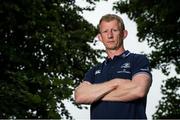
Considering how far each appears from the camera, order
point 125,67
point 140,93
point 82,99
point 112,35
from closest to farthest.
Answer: point 140,93, point 125,67, point 112,35, point 82,99

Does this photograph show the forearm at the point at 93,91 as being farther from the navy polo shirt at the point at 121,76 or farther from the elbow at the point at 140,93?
the elbow at the point at 140,93

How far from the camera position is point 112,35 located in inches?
183

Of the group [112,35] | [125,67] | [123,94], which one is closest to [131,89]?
[123,94]

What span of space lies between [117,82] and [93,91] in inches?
11.1

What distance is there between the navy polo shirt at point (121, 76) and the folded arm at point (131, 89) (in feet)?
0.13

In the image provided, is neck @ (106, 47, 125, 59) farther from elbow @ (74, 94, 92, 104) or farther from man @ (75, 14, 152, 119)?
elbow @ (74, 94, 92, 104)

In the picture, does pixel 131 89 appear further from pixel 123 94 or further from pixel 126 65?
pixel 126 65

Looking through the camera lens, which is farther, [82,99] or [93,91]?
[82,99]

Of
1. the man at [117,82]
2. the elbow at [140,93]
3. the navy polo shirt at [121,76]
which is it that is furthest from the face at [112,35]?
the elbow at [140,93]

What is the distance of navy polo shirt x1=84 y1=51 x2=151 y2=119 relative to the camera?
170 inches

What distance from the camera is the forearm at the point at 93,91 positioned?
176 inches

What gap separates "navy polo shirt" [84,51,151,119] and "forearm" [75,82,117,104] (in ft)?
0.19

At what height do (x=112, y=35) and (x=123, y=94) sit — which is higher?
(x=112, y=35)

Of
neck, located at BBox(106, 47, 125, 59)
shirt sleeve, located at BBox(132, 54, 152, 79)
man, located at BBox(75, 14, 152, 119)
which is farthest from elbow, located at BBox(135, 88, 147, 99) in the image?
neck, located at BBox(106, 47, 125, 59)
